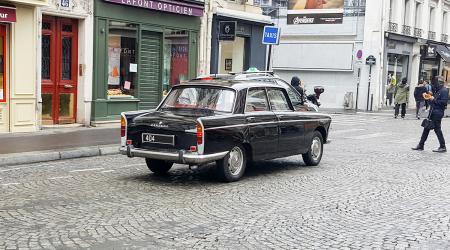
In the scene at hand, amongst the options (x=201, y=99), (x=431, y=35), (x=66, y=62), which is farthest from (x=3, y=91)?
(x=431, y=35)

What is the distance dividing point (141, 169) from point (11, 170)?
2.17 meters

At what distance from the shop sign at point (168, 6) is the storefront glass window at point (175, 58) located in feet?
2.51

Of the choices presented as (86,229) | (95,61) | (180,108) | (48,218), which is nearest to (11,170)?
(180,108)

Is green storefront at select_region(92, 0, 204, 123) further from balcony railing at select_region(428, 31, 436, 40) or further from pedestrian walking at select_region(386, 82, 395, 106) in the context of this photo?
balcony railing at select_region(428, 31, 436, 40)

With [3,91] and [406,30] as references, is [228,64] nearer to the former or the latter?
[3,91]

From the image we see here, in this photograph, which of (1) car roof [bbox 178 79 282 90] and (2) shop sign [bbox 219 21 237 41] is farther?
(2) shop sign [bbox 219 21 237 41]

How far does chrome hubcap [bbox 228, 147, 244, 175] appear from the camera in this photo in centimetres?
899

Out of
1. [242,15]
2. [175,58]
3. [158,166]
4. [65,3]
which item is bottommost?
[158,166]

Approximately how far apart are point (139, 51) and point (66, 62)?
2.59 meters

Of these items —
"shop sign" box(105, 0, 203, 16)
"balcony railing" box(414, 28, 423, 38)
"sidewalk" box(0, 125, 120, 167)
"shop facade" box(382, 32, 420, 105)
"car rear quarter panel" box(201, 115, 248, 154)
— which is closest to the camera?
"car rear quarter panel" box(201, 115, 248, 154)

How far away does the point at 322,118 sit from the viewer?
446 inches

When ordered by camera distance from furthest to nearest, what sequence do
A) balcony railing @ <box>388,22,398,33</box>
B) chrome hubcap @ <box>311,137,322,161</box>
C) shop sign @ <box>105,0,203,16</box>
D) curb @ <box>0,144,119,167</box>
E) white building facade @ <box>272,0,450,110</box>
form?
balcony railing @ <box>388,22,398,33</box> < white building facade @ <box>272,0,450,110</box> < shop sign @ <box>105,0,203,16</box> < chrome hubcap @ <box>311,137,322,161</box> < curb @ <box>0,144,119,167</box>

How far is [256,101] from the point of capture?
9.72 m

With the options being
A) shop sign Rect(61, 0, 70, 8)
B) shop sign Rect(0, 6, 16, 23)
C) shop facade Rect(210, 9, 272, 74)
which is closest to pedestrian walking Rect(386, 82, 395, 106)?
shop facade Rect(210, 9, 272, 74)
